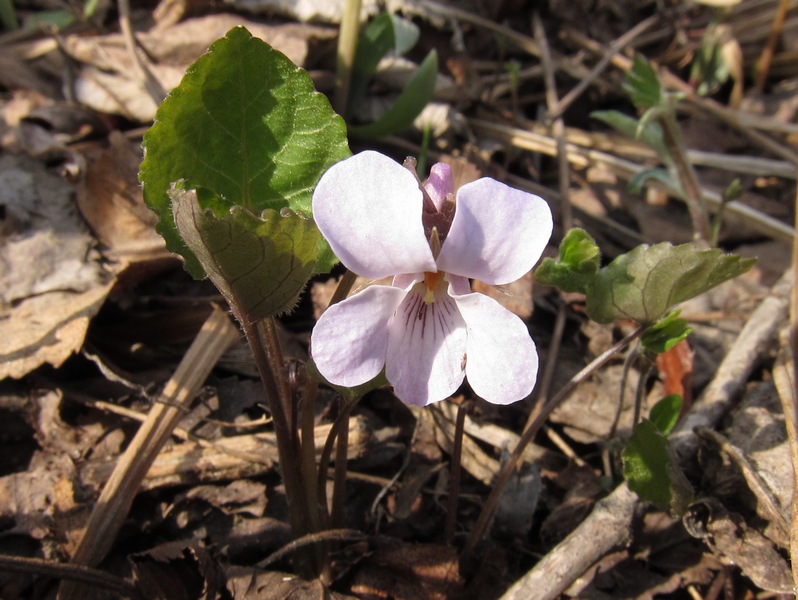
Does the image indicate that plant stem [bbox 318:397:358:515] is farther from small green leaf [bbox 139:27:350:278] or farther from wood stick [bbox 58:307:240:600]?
wood stick [bbox 58:307:240:600]

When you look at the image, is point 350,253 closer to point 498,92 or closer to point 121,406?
point 121,406

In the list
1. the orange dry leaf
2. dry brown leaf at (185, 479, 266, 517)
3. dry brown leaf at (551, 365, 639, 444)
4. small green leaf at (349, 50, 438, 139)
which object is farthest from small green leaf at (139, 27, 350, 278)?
the orange dry leaf

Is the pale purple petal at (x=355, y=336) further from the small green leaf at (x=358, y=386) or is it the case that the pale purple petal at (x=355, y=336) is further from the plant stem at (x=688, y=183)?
the plant stem at (x=688, y=183)

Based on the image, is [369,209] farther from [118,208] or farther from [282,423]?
[118,208]

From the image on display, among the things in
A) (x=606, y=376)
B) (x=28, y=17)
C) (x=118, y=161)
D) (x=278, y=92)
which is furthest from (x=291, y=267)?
(x=28, y=17)

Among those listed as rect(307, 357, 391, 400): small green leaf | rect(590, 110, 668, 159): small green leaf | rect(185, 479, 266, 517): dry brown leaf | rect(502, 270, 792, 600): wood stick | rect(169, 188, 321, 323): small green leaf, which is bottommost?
rect(185, 479, 266, 517): dry brown leaf

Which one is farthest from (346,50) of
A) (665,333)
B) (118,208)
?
(665,333)
